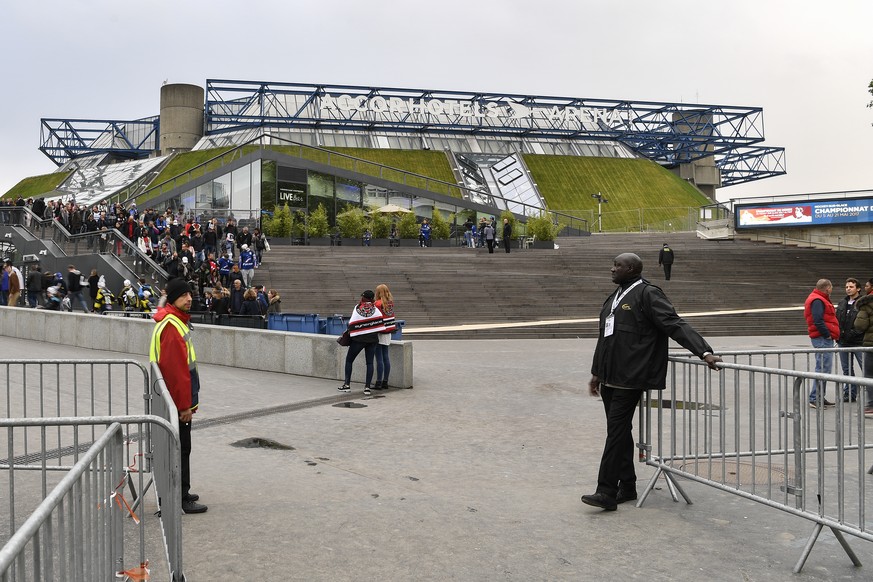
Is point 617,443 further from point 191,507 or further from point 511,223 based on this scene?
point 511,223

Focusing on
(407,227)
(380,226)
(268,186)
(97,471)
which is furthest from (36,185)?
(97,471)

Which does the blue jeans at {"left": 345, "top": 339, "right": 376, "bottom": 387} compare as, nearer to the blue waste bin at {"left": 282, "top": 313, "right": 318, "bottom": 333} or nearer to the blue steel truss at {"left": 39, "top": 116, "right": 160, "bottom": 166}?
the blue waste bin at {"left": 282, "top": 313, "right": 318, "bottom": 333}

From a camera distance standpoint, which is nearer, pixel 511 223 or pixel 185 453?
pixel 185 453

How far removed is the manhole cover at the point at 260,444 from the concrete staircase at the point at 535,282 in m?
13.0

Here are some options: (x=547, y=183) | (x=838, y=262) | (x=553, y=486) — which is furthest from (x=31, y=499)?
(x=547, y=183)

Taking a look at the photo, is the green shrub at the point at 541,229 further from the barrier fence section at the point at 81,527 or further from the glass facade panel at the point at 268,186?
the barrier fence section at the point at 81,527

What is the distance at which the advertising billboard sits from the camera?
40.2 m

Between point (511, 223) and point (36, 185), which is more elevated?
point (36, 185)

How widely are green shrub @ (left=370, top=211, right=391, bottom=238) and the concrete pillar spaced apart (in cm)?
4326

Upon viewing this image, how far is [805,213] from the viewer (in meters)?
41.5

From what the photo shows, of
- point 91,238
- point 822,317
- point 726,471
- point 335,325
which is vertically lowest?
point 726,471

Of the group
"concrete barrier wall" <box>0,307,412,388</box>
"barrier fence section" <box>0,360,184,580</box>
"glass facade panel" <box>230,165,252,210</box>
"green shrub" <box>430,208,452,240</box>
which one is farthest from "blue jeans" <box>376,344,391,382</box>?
"glass facade panel" <box>230,165,252,210</box>

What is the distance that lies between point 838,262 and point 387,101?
156 feet

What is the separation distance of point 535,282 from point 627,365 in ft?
77.2
